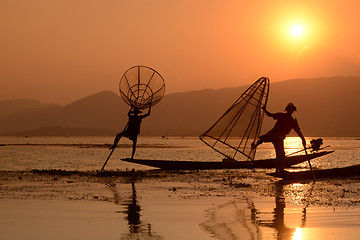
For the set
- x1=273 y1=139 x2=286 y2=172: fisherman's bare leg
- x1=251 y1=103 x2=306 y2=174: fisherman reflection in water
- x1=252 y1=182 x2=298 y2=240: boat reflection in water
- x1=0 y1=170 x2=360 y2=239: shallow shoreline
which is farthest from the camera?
x1=273 y1=139 x2=286 y2=172: fisherman's bare leg

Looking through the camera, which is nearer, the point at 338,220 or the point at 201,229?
the point at 201,229

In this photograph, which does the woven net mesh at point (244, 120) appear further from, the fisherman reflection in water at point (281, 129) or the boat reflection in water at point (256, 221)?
the boat reflection in water at point (256, 221)

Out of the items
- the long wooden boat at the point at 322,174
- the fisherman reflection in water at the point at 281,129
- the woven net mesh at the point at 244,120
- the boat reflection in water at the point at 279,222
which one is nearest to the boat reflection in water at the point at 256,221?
the boat reflection in water at the point at 279,222

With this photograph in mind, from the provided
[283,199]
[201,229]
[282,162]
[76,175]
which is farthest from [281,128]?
[201,229]

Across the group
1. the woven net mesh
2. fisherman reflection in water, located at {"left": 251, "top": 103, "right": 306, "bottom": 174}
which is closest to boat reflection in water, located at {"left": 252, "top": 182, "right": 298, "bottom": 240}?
fisherman reflection in water, located at {"left": 251, "top": 103, "right": 306, "bottom": 174}

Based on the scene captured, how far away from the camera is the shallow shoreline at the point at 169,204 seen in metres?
12.7

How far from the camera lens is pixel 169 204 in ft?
57.7

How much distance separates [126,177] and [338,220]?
16.5 meters

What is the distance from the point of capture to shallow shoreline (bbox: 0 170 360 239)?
1273 cm

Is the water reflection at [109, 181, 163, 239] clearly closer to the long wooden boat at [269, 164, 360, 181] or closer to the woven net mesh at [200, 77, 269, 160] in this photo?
the long wooden boat at [269, 164, 360, 181]

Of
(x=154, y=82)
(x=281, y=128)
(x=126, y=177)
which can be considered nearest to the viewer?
(x=281, y=128)

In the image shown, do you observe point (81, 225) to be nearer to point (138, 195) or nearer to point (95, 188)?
point (138, 195)

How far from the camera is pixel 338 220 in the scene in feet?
46.1

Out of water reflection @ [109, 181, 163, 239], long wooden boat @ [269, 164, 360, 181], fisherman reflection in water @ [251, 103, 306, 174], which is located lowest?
water reflection @ [109, 181, 163, 239]
